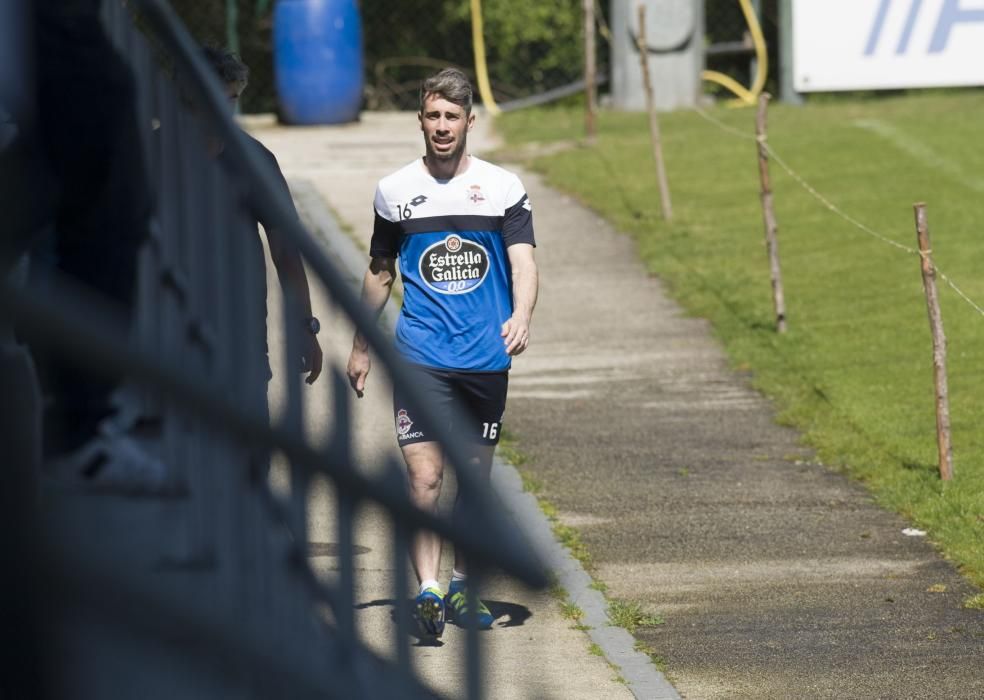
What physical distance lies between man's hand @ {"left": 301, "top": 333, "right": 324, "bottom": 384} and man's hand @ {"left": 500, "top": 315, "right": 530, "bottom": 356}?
3.00 metres

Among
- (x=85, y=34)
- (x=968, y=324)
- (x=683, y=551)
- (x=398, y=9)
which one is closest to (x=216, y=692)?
(x=85, y=34)

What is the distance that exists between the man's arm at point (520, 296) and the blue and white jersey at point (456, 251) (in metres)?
0.05

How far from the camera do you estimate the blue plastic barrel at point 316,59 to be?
22828 mm

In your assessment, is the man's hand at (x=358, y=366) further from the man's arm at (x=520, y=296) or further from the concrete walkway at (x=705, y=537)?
the man's arm at (x=520, y=296)

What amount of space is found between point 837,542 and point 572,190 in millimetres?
10342

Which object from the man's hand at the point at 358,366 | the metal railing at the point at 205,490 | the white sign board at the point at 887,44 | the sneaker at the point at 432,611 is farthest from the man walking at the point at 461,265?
the white sign board at the point at 887,44

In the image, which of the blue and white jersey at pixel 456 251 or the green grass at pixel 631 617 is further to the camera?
the green grass at pixel 631 617

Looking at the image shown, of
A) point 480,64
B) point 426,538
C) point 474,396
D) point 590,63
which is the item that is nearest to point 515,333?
point 474,396

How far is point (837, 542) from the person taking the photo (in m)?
7.80

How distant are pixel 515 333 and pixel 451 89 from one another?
898 millimetres

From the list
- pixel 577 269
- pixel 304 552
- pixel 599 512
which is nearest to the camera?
pixel 304 552

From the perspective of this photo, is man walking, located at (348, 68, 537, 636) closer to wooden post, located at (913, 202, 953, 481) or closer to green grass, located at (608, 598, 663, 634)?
green grass, located at (608, 598, 663, 634)

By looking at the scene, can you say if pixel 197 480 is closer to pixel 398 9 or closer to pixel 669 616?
pixel 669 616

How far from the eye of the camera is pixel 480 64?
25.5m
